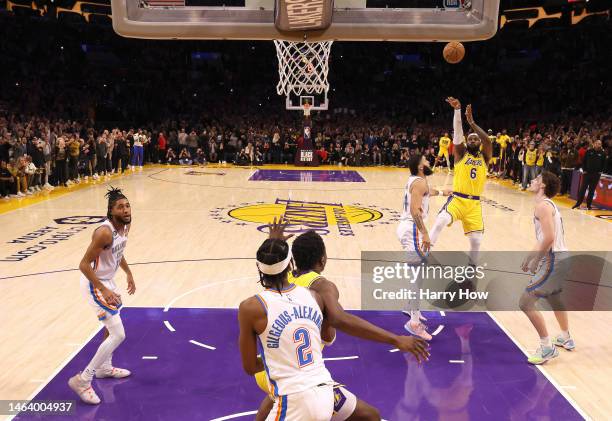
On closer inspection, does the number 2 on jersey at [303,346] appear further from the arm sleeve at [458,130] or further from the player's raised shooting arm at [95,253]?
the arm sleeve at [458,130]

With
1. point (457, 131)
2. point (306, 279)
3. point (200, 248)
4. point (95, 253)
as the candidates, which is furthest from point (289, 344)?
point (200, 248)

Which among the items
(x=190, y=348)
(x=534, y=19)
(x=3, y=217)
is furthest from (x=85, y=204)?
(x=534, y=19)

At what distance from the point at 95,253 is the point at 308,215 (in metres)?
8.14

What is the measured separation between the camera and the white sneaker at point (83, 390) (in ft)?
14.1

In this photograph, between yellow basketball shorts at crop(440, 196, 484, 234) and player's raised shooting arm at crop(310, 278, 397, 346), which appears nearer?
player's raised shooting arm at crop(310, 278, 397, 346)

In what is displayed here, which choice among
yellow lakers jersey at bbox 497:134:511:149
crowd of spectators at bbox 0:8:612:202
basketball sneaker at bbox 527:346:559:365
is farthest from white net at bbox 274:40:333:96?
yellow lakers jersey at bbox 497:134:511:149

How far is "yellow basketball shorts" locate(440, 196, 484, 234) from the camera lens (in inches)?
267

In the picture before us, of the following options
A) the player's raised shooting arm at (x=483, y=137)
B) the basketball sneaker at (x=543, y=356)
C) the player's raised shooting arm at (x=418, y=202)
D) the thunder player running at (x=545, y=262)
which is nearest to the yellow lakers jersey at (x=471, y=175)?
the player's raised shooting arm at (x=483, y=137)

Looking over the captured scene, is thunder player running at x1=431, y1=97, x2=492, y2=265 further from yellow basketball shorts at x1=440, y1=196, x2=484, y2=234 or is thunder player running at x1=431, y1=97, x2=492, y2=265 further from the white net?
the white net

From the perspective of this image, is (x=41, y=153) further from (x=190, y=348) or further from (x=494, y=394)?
Answer: (x=494, y=394)

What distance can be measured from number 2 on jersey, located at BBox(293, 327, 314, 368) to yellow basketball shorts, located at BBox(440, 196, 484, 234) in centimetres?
423

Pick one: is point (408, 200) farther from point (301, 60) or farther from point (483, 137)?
point (301, 60)

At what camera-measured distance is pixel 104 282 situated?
456 centimetres

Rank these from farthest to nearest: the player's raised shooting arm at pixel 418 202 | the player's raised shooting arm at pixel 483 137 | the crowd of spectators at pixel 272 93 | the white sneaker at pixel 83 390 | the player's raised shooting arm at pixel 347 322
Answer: the crowd of spectators at pixel 272 93, the player's raised shooting arm at pixel 483 137, the player's raised shooting arm at pixel 418 202, the white sneaker at pixel 83 390, the player's raised shooting arm at pixel 347 322
